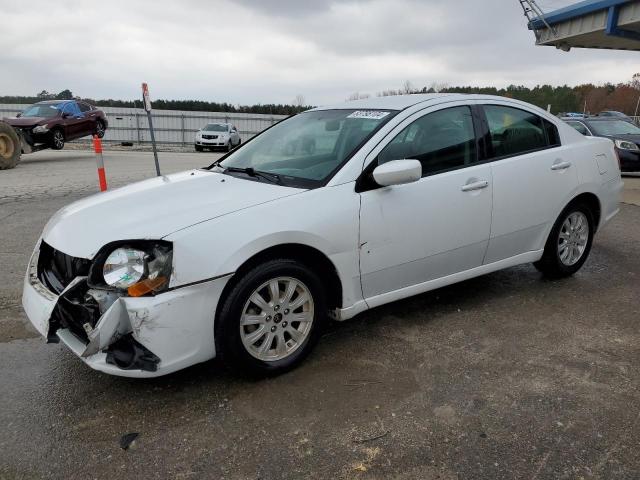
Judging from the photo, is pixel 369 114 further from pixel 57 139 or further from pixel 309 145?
pixel 57 139

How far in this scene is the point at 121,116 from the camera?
28.9 meters

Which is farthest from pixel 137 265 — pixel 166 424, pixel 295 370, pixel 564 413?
pixel 564 413

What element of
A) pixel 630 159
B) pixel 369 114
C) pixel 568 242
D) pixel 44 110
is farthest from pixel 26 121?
pixel 630 159

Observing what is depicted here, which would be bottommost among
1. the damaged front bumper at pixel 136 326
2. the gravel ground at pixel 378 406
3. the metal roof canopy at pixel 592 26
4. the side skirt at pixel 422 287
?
the gravel ground at pixel 378 406

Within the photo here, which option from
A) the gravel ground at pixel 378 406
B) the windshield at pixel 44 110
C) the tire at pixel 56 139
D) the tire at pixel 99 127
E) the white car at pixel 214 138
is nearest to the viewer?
the gravel ground at pixel 378 406

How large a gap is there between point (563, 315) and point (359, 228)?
192 centimetres

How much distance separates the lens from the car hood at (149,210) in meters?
2.69

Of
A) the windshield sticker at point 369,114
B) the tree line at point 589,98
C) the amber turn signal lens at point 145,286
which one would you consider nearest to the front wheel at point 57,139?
the windshield sticker at point 369,114

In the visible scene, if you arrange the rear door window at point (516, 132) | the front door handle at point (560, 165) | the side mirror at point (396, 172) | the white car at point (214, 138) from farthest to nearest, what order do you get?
the white car at point (214, 138) < the front door handle at point (560, 165) < the rear door window at point (516, 132) < the side mirror at point (396, 172)

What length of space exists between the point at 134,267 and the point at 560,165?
3.44 m

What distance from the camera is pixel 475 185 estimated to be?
367 centimetres

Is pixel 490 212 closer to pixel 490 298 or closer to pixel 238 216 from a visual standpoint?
pixel 490 298

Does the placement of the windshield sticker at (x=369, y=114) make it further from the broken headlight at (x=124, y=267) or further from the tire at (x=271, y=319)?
the broken headlight at (x=124, y=267)

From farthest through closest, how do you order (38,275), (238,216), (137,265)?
1. (38,275)
2. (238,216)
3. (137,265)
